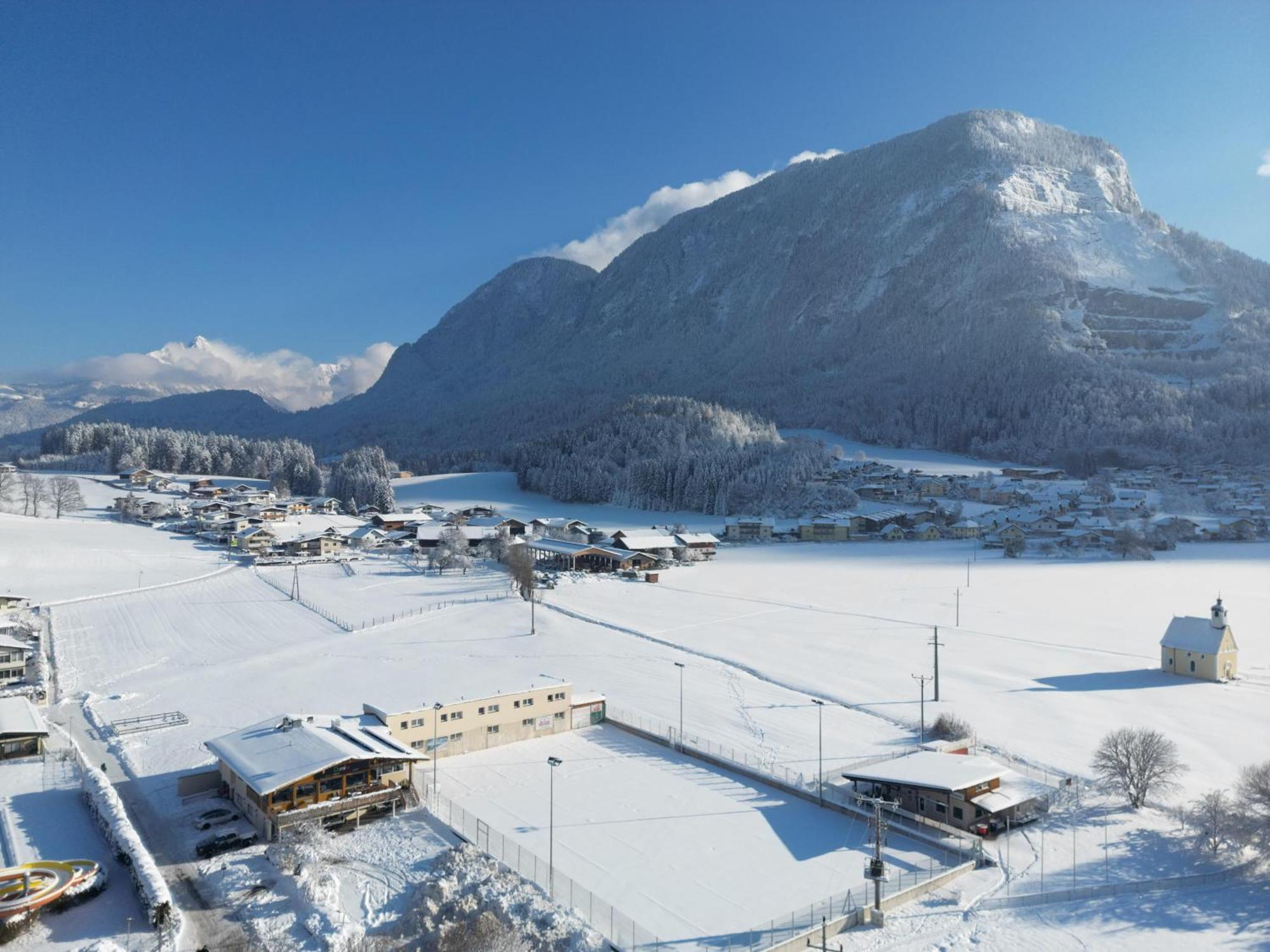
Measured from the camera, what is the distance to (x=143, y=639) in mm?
38875

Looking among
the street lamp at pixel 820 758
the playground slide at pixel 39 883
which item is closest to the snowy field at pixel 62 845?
the playground slide at pixel 39 883

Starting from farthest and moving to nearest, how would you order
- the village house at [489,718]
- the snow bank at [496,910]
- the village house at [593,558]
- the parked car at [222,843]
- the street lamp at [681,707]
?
the village house at [593,558] < the street lamp at [681,707] < the village house at [489,718] < the parked car at [222,843] < the snow bank at [496,910]

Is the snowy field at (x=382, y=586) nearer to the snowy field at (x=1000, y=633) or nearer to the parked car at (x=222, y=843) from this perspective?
the snowy field at (x=1000, y=633)

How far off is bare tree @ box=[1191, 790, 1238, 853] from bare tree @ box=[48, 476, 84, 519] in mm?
89415

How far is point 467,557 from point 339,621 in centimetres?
2016

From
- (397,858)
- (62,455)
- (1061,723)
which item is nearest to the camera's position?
(397,858)

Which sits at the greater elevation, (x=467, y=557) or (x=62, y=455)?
(x=62, y=455)

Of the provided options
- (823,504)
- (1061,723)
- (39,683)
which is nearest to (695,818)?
(1061,723)

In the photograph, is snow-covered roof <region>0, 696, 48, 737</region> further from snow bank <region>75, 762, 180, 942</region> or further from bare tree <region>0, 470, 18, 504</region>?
bare tree <region>0, 470, 18, 504</region>

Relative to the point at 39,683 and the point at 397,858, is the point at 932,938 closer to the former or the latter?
the point at 397,858

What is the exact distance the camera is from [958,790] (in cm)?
1934

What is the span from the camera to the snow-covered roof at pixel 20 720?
23406 mm

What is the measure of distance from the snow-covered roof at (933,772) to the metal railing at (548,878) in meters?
7.87

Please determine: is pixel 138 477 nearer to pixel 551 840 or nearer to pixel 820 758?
pixel 551 840
